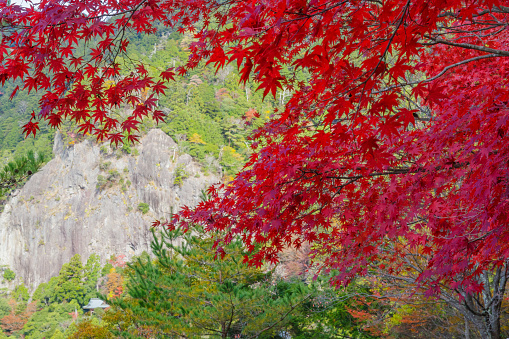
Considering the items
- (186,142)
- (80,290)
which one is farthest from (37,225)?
(186,142)

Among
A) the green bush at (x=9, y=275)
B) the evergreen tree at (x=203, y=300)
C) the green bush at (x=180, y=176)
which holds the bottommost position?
the evergreen tree at (x=203, y=300)

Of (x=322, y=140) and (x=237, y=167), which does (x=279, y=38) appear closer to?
(x=322, y=140)

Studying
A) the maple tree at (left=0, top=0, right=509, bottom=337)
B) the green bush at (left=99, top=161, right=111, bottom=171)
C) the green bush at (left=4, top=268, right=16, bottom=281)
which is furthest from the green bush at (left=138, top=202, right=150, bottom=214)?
the maple tree at (left=0, top=0, right=509, bottom=337)

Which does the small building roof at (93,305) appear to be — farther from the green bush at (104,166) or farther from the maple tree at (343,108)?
the maple tree at (343,108)

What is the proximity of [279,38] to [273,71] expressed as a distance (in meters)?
0.17

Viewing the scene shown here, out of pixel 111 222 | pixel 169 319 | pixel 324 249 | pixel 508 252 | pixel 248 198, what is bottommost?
pixel 169 319

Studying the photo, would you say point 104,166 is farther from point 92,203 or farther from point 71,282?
point 71,282

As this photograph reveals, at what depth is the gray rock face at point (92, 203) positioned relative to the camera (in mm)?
28516

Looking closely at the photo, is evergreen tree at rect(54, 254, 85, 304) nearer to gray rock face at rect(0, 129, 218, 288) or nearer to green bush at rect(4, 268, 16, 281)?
gray rock face at rect(0, 129, 218, 288)

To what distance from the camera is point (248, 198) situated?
2.35 meters

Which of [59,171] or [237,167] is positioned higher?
[59,171]

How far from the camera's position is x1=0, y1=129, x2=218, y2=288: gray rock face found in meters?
28.5

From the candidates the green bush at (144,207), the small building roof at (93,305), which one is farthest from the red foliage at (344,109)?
the green bush at (144,207)

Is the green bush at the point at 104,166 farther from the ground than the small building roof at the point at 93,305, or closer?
farther from the ground
